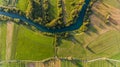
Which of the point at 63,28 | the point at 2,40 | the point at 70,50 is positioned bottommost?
the point at 70,50

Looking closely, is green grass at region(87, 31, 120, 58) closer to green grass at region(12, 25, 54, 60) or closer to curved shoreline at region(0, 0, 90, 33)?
curved shoreline at region(0, 0, 90, 33)

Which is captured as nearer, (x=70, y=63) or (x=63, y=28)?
(x=70, y=63)

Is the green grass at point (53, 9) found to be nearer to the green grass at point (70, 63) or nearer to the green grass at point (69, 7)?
the green grass at point (69, 7)

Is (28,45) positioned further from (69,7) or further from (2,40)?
(69,7)

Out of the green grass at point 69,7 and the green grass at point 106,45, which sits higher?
the green grass at point 69,7

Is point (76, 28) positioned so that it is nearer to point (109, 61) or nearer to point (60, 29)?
point (60, 29)

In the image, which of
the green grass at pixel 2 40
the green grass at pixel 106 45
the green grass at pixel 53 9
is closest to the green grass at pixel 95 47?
the green grass at pixel 106 45

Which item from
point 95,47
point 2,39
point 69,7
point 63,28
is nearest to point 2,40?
point 2,39

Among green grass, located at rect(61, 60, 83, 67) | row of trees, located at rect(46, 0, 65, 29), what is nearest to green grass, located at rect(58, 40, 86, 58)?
green grass, located at rect(61, 60, 83, 67)

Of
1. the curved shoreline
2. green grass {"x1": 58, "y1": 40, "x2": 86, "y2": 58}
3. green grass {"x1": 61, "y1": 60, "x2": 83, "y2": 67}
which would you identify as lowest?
green grass {"x1": 61, "y1": 60, "x2": 83, "y2": 67}
